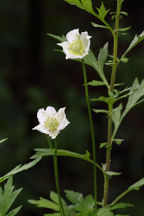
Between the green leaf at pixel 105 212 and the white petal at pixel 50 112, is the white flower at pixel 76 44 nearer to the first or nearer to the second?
the white petal at pixel 50 112

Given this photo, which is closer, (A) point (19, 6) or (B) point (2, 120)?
(B) point (2, 120)

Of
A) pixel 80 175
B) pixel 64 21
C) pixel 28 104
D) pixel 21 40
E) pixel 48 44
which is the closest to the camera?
pixel 28 104

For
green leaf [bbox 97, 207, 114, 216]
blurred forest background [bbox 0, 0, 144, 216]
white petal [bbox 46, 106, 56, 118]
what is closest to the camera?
green leaf [bbox 97, 207, 114, 216]

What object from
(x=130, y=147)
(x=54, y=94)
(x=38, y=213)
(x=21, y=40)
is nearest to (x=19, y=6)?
(x=21, y=40)

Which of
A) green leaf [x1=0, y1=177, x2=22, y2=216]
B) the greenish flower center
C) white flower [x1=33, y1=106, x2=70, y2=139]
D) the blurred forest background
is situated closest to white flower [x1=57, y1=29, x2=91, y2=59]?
the greenish flower center

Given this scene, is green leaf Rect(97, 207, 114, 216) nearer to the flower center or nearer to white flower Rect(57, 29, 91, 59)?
the flower center

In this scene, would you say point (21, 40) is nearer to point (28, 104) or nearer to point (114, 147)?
point (28, 104)

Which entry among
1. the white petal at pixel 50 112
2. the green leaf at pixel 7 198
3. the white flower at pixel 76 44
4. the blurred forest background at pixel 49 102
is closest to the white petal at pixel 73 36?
the white flower at pixel 76 44
